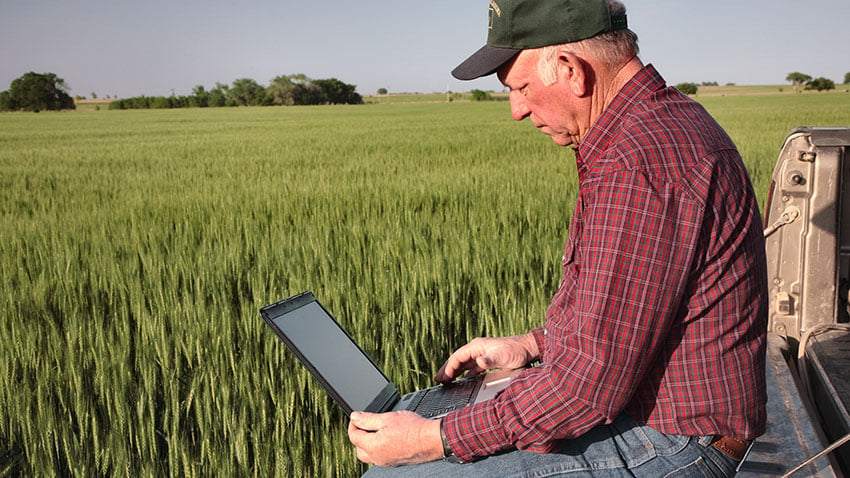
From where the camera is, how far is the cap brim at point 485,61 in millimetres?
1200

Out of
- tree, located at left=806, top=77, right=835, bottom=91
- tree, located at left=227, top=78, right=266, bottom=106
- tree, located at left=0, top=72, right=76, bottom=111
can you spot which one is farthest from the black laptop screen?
tree, located at left=227, top=78, right=266, bottom=106

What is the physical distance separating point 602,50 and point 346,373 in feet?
2.52

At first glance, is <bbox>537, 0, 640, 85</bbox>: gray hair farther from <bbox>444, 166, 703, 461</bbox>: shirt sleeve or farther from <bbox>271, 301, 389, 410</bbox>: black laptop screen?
<bbox>271, 301, 389, 410</bbox>: black laptop screen

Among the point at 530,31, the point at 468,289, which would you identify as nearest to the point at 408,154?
the point at 468,289

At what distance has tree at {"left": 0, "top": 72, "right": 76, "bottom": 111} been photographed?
59562 mm

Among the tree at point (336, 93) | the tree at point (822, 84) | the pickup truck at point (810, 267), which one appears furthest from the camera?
the tree at point (336, 93)

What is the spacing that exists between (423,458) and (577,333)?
0.35m

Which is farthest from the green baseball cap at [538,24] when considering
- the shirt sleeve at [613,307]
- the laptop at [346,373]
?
the laptop at [346,373]

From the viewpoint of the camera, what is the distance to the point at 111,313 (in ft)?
10.4

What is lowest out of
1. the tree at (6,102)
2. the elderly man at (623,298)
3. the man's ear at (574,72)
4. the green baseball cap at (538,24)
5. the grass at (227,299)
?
the grass at (227,299)

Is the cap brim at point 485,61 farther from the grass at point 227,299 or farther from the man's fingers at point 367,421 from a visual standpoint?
the grass at point 227,299

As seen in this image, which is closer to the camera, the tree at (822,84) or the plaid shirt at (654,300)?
the plaid shirt at (654,300)

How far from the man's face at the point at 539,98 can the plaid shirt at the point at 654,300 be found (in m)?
0.07

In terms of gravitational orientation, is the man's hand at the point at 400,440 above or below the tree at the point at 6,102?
below
